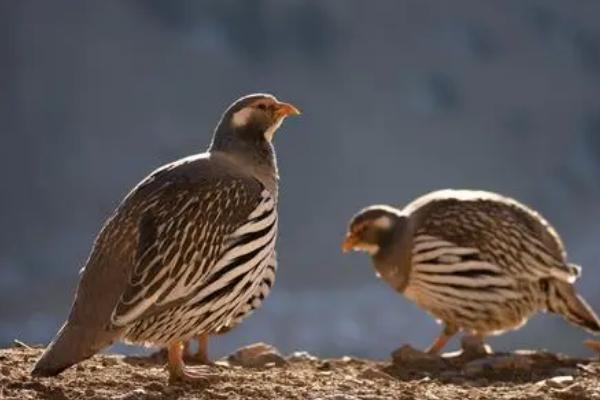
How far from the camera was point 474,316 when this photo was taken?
13.4 meters

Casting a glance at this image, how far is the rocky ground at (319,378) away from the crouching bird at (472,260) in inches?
24.2

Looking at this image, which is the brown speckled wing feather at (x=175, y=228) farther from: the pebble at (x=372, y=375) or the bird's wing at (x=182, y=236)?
the pebble at (x=372, y=375)

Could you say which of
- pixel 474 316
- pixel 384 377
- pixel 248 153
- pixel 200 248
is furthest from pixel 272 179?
pixel 474 316

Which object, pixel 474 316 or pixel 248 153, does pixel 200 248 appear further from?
pixel 474 316

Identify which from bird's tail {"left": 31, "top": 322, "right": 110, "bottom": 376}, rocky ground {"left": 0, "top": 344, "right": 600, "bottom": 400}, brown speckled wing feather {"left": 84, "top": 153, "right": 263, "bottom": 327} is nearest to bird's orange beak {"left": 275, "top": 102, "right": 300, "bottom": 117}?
brown speckled wing feather {"left": 84, "top": 153, "right": 263, "bottom": 327}

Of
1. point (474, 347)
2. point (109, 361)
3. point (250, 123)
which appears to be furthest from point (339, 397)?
point (474, 347)

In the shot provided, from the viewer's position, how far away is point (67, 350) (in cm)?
808

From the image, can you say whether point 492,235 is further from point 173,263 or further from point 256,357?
point 173,263

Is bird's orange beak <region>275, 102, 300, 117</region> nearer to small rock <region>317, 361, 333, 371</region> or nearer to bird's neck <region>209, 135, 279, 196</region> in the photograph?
bird's neck <region>209, 135, 279, 196</region>

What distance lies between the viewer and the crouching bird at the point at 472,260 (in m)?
13.2

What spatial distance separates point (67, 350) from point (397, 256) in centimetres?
616

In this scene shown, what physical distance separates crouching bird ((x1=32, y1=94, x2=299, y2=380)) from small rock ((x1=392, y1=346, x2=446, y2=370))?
12.3ft

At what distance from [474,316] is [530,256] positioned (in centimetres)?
92

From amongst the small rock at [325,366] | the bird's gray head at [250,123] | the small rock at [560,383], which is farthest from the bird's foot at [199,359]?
the small rock at [560,383]
